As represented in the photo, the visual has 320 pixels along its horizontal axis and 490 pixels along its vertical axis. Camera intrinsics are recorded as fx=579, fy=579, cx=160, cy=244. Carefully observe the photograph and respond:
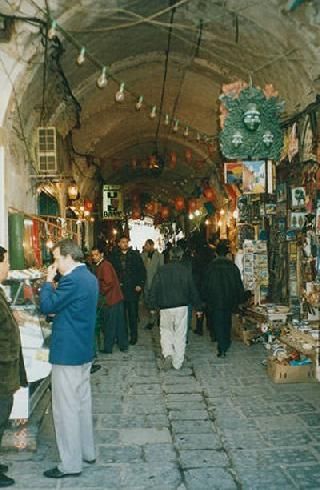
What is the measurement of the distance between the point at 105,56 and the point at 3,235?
195 inches

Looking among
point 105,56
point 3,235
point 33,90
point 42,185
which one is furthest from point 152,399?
point 105,56

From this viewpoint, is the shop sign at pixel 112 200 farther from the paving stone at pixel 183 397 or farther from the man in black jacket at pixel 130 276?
the paving stone at pixel 183 397

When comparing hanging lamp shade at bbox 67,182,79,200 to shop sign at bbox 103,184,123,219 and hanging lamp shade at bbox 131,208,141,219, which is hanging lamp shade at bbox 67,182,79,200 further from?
hanging lamp shade at bbox 131,208,141,219

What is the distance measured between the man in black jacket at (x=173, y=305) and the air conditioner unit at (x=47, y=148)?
144 inches

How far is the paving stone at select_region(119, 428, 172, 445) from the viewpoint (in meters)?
5.80

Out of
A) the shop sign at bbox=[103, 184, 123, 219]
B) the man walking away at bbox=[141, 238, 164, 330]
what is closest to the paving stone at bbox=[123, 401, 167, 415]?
the man walking away at bbox=[141, 238, 164, 330]

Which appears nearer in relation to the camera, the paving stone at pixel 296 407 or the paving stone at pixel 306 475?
the paving stone at pixel 306 475

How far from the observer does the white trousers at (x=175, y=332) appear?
899cm

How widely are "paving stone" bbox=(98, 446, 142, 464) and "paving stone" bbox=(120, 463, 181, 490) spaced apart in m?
0.16

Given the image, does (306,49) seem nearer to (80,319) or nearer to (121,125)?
(80,319)

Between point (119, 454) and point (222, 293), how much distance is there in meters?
4.83

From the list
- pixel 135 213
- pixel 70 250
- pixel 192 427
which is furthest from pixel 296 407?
pixel 135 213

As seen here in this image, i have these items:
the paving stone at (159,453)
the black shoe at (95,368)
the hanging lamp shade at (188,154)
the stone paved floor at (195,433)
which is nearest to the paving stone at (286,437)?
the stone paved floor at (195,433)

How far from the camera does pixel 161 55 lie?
12.8 metres
